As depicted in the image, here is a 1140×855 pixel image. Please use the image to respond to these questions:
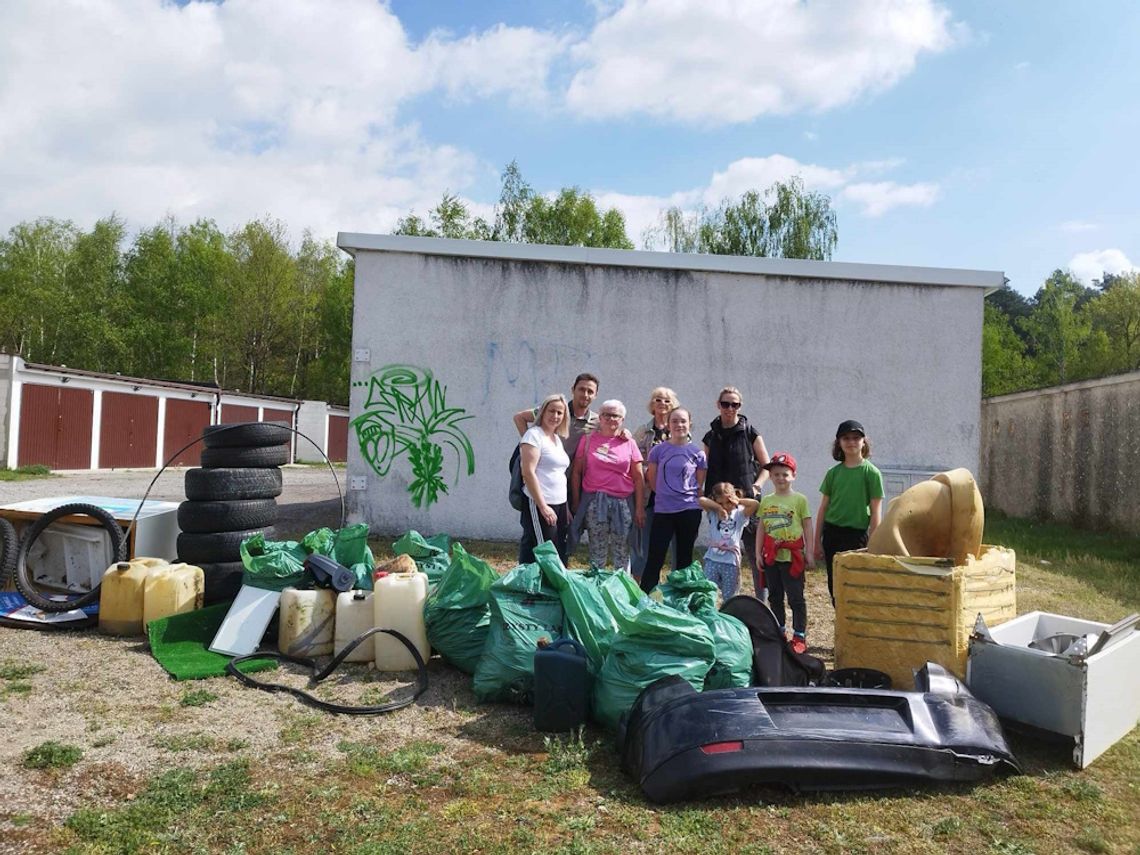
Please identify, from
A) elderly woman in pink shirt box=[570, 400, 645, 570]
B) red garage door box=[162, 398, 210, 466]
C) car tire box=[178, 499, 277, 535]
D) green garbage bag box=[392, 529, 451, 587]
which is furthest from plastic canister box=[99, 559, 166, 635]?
red garage door box=[162, 398, 210, 466]

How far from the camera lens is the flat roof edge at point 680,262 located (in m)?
9.28

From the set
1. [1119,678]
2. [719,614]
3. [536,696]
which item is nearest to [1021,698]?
[1119,678]

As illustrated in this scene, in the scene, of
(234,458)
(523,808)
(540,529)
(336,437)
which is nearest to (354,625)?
(540,529)

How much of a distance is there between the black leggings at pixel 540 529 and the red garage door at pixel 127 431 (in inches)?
863

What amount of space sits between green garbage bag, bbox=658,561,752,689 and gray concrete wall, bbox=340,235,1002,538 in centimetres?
499

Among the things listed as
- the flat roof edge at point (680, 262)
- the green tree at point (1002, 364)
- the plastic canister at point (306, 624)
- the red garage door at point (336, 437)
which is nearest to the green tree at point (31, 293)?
the red garage door at point (336, 437)

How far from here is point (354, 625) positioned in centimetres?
486

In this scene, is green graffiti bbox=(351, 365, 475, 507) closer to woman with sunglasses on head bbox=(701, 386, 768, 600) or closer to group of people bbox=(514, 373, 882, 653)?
group of people bbox=(514, 373, 882, 653)

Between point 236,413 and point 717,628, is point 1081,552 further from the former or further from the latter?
point 236,413

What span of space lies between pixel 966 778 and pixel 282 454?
524 cm

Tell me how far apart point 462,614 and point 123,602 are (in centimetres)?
247

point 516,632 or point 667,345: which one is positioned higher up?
point 667,345

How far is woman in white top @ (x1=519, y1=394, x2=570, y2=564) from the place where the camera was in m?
5.23

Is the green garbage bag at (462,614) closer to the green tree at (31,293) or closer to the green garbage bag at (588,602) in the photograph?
the green garbage bag at (588,602)
